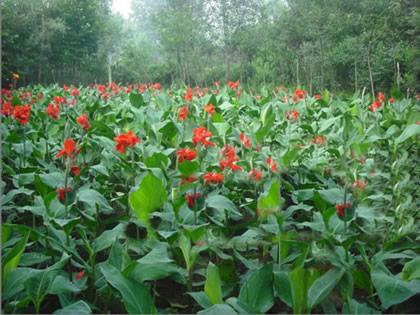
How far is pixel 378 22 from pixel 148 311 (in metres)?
0.61

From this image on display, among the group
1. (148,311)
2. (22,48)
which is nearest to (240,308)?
(148,311)

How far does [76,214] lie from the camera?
728 millimetres

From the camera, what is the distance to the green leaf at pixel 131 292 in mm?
537

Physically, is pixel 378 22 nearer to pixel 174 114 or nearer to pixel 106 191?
pixel 106 191

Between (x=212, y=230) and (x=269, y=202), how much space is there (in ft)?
0.31

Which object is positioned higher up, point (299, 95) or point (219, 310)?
point (299, 95)

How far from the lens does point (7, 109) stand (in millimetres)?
974

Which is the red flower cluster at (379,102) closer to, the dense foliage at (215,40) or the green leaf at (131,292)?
the dense foliage at (215,40)

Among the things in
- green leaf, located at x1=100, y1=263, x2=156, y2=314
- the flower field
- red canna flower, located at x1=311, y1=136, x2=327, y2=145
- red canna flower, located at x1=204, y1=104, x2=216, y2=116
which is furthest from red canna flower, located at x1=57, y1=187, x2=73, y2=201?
red canna flower, located at x1=311, y1=136, x2=327, y2=145

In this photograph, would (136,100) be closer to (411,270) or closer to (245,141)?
(245,141)

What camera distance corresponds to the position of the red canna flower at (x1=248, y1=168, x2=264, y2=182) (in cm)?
79

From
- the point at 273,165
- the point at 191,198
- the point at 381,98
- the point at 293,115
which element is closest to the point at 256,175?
the point at 273,165

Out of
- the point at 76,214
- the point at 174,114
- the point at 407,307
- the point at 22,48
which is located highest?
the point at 22,48

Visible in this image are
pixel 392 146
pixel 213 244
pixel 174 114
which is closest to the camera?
pixel 213 244
